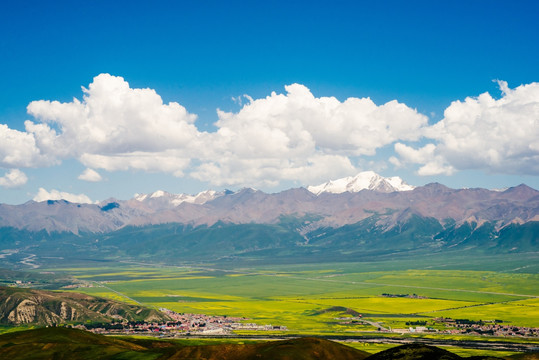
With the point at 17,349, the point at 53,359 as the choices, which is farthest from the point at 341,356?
the point at 17,349

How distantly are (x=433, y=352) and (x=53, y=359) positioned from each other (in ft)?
296

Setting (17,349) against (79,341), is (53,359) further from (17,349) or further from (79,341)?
(79,341)

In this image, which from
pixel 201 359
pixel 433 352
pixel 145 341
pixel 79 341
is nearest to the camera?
pixel 433 352

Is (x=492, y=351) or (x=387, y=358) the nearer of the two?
(x=387, y=358)

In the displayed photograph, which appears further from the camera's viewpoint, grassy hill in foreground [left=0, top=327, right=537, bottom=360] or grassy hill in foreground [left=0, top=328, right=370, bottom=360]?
grassy hill in foreground [left=0, top=328, right=370, bottom=360]

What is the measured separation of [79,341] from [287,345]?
61014 millimetres

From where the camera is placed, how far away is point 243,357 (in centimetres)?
15200

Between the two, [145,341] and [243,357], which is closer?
[243,357]

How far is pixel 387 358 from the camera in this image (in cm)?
12288

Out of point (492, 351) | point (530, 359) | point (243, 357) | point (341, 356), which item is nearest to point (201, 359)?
point (243, 357)

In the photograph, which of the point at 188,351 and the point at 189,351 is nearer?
the point at 188,351

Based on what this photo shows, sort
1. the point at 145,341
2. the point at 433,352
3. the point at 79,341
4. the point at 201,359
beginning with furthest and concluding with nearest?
the point at 145,341 → the point at 79,341 → the point at 201,359 → the point at 433,352

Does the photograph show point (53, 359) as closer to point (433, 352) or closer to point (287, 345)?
point (287, 345)

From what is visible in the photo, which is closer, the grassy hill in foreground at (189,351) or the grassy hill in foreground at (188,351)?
the grassy hill in foreground at (189,351)
